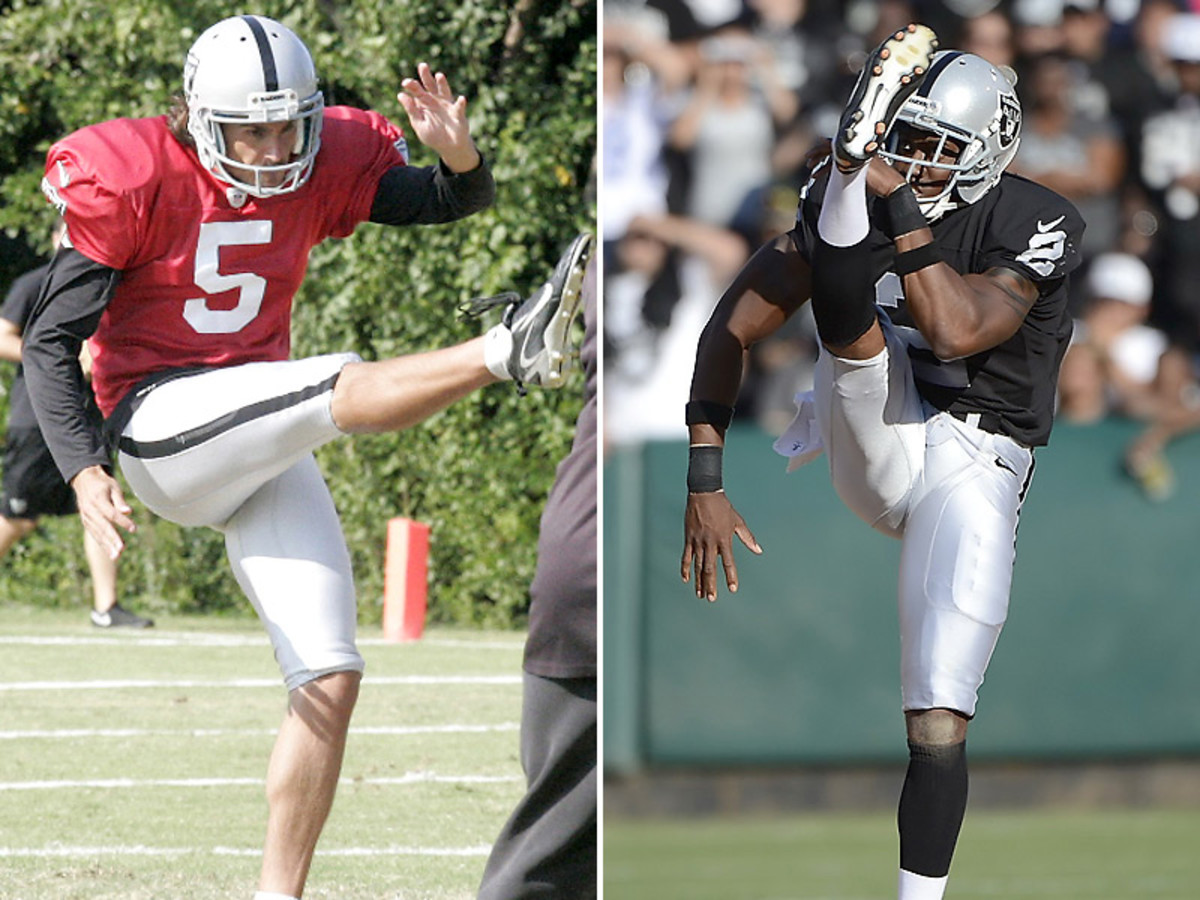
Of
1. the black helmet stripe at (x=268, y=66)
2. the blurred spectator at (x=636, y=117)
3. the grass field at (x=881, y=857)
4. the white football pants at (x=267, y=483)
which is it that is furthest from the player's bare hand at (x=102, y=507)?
the grass field at (x=881, y=857)

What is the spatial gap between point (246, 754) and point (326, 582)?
130 cm

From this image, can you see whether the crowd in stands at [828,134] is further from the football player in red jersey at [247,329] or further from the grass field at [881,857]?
the grass field at [881,857]

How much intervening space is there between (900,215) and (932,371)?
168 millimetres

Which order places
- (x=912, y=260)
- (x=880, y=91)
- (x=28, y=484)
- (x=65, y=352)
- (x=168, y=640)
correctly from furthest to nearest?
(x=168, y=640), (x=28, y=484), (x=65, y=352), (x=912, y=260), (x=880, y=91)

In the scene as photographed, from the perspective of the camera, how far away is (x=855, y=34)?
87.8 inches

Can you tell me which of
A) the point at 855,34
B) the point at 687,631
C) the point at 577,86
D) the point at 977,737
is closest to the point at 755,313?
the point at 855,34

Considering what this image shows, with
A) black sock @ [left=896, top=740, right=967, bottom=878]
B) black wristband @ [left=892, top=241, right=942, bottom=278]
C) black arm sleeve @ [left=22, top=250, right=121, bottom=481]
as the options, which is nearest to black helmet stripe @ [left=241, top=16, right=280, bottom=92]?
black arm sleeve @ [left=22, top=250, right=121, bottom=481]

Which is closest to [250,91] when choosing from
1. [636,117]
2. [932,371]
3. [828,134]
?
[636,117]

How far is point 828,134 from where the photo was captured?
1.93 meters

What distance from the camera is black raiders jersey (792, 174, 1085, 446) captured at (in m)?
1.48

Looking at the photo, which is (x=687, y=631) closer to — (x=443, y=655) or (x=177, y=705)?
(x=443, y=655)

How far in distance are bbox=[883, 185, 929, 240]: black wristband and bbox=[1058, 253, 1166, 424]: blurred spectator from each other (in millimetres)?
759

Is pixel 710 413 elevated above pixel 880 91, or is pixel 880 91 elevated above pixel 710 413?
pixel 880 91

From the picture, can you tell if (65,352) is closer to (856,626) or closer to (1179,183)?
(1179,183)
